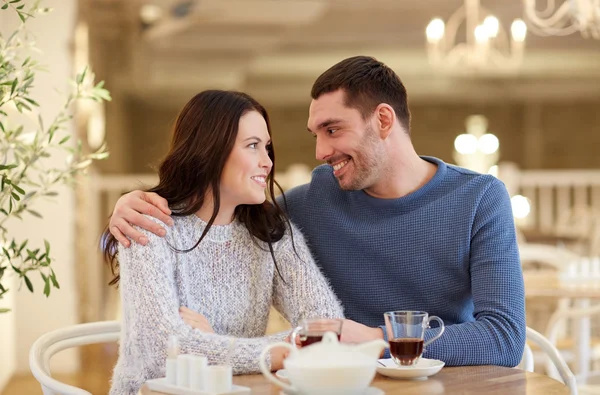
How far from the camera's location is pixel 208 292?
171cm

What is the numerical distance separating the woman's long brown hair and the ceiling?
4783 mm

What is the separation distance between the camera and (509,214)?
71.0 inches

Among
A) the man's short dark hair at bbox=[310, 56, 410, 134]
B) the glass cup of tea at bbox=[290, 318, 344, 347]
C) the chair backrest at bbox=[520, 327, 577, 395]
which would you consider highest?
the man's short dark hair at bbox=[310, 56, 410, 134]

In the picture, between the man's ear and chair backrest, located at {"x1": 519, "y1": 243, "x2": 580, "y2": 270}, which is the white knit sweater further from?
chair backrest, located at {"x1": 519, "y1": 243, "x2": 580, "y2": 270}

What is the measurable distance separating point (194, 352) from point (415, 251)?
0.58 m

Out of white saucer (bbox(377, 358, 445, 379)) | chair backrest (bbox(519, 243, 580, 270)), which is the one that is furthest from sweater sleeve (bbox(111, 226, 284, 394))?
chair backrest (bbox(519, 243, 580, 270))

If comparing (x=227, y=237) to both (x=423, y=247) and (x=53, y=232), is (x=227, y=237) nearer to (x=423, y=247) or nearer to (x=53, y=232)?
(x=423, y=247)

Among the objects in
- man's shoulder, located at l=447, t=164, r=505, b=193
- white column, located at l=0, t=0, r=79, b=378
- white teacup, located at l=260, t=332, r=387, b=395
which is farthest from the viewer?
white column, located at l=0, t=0, r=79, b=378

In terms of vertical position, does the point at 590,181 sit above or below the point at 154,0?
below

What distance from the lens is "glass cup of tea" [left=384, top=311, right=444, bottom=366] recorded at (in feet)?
4.46

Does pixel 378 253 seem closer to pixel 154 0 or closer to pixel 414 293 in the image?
pixel 414 293

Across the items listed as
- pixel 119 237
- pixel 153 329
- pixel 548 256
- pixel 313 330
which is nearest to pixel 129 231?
pixel 119 237

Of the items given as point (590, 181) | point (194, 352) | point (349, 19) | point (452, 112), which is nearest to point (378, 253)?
point (194, 352)

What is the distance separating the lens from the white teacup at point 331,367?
113 cm
